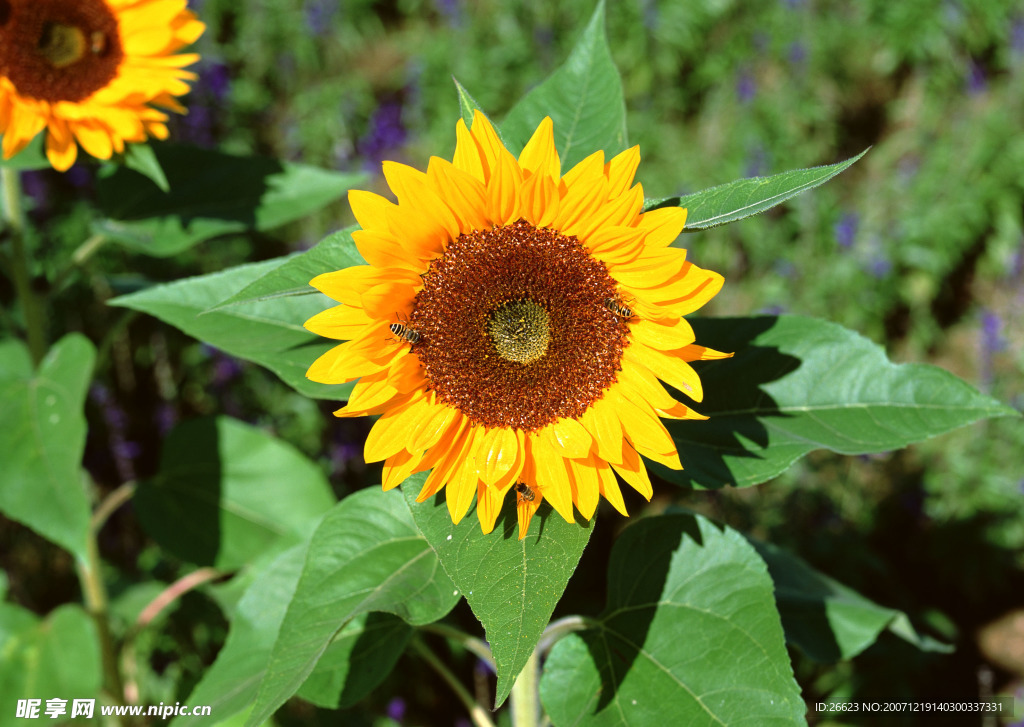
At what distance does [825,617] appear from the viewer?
1.94 m

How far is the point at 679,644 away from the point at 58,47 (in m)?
1.88

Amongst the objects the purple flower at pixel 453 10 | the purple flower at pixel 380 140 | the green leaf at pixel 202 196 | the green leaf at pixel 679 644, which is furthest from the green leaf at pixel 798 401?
the purple flower at pixel 453 10

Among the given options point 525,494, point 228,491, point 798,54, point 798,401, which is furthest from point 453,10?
point 525,494

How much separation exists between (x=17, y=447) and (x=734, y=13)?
4.89 meters

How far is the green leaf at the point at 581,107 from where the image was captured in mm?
1506

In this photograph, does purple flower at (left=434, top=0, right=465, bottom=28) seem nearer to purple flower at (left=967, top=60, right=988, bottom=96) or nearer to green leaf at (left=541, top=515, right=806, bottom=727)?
purple flower at (left=967, top=60, right=988, bottom=96)

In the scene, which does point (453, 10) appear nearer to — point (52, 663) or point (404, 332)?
point (52, 663)

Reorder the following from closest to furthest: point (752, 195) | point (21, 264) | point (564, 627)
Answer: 1. point (752, 195)
2. point (564, 627)
3. point (21, 264)

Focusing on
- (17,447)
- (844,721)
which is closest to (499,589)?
(17,447)

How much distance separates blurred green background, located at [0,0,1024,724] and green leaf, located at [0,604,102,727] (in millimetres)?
644

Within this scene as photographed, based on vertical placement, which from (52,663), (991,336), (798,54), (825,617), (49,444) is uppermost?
(798,54)

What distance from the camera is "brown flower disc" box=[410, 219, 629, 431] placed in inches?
50.0

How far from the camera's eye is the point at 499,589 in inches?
44.9

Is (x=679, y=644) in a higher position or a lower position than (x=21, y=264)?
lower
